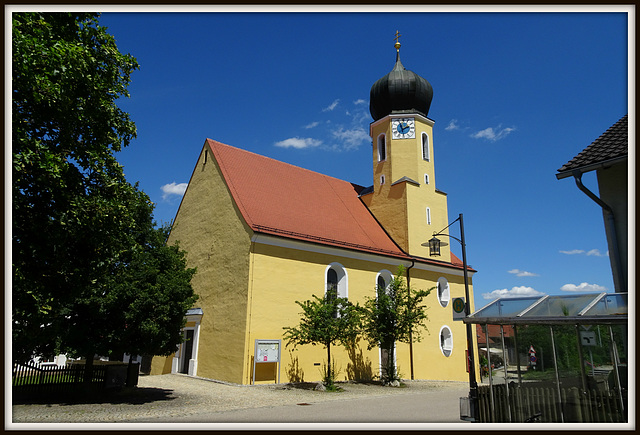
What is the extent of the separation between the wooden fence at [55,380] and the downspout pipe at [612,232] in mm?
14661

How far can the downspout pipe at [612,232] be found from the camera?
9.44 m

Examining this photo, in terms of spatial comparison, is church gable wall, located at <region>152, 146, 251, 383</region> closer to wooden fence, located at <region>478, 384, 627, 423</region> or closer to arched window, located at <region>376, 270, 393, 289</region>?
arched window, located at <region>376, 270, 393, 289</region>

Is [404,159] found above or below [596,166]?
above

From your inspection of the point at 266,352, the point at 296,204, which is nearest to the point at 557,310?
the point at 266,352

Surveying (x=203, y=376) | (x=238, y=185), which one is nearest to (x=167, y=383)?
Result: (x=203, y=376)

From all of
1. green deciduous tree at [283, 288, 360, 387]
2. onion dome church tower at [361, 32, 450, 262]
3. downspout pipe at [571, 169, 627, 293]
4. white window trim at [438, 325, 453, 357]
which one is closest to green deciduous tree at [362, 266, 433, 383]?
green deciduous tree at [283, 288, 360, 387]

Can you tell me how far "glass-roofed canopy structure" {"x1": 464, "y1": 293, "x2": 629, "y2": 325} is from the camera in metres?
8.19

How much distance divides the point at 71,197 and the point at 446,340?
21577mm

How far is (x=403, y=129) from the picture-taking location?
27812 mm

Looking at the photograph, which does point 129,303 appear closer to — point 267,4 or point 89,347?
point 89,347

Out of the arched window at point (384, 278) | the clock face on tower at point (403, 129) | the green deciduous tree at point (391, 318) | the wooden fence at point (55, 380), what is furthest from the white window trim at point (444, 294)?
the wooden fence at point (55, 380)

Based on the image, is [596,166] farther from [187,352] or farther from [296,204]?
[187,352]

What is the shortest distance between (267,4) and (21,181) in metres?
6.69

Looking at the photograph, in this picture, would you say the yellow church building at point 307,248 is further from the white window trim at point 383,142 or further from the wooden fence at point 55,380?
the wooden fence at point 55,380
